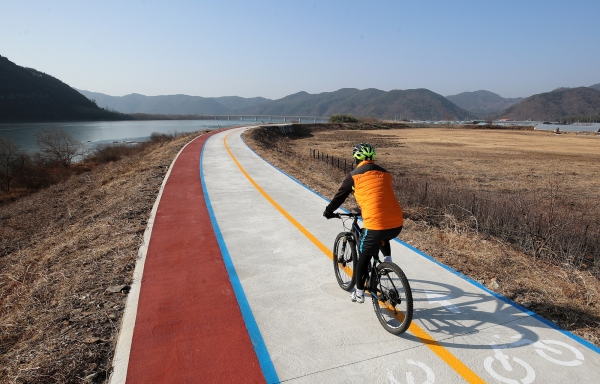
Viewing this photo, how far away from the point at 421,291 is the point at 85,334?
4100mm

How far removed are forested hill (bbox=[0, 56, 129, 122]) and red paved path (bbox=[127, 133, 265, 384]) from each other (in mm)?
129615

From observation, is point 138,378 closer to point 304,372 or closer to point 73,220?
point 304,372

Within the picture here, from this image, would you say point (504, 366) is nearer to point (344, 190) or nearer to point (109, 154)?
point (344, 190)

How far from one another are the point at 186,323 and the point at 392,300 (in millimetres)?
2360

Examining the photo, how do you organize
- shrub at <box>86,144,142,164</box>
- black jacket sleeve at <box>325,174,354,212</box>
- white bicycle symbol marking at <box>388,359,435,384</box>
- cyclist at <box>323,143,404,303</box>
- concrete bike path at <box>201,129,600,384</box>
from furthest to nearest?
shrub at <box>86,144,142,164</box> → black jacket sleeve at <box>325,174,354,212</box> → cyclist at <box>323,143,404,303</box> → concrete bike path at <box>201,129,600,384</box> → white bicycle symbol marking at <box>388,359,435,384</box>

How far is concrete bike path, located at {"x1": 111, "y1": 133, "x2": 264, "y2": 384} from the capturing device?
3338 millimetres

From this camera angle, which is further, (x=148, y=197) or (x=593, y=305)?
(x=148, y=197)

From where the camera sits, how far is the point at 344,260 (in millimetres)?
4941

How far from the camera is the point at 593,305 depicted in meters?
4.44

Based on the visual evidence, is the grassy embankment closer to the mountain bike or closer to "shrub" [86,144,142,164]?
the mountain bike

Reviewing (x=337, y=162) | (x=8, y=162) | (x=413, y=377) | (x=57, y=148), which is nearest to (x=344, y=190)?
(x=413, y=377)

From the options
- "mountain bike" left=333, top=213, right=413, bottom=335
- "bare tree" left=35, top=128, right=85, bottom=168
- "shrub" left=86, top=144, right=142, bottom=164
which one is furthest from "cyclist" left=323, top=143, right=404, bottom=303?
"bare tree" left=35, top=128, right=85, bottom=168

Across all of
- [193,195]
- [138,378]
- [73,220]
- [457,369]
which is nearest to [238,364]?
[138,378]

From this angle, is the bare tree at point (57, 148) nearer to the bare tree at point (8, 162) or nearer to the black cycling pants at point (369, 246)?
the bare tree at point (8, 162)
